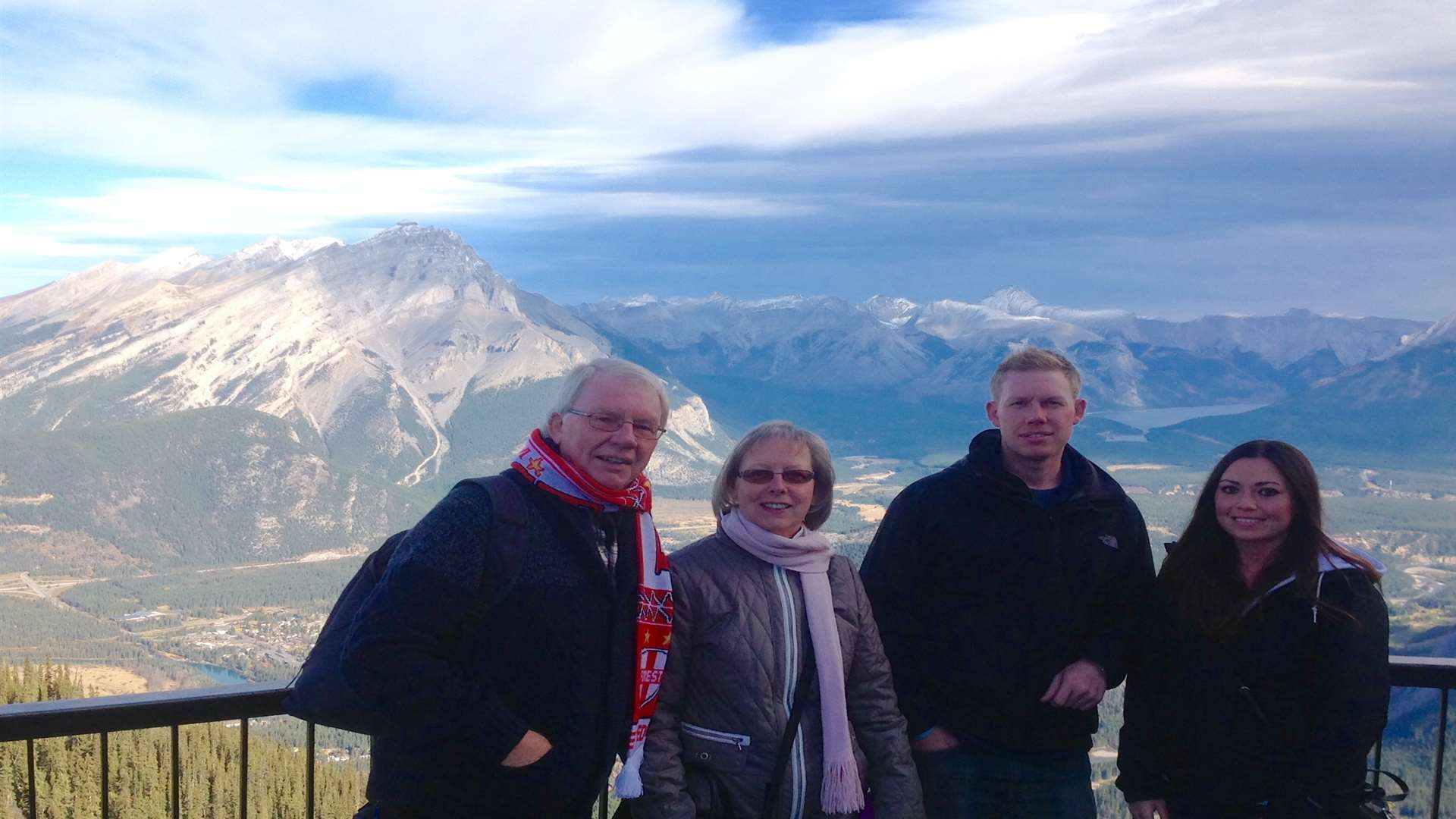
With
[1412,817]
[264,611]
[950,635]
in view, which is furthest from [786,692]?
[264,611]

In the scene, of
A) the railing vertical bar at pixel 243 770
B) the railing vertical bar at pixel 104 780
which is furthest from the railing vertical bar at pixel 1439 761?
the railing vertical bar at pixel 104 780

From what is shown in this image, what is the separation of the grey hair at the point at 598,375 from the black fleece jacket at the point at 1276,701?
80.6 inches

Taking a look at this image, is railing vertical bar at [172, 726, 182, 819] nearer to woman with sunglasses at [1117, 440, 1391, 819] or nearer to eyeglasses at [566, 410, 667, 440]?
eyeglasses at [566, 410, 667, 440]

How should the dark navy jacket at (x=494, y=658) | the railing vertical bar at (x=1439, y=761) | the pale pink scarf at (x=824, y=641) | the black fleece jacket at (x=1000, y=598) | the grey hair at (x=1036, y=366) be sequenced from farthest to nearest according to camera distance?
the railing vertical bar at (x=1439, y=761) → the grey hair at (x=1036, y=366) → the black fleece jacket at (x=1000, y=598) → the pale pink scarf at (x=824, y=641) → the dark navy jacket at (x=494, y=658)

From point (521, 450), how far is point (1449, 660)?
405 cm

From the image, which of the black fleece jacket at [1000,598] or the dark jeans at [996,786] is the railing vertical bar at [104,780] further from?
the dark jeans at [996,786]

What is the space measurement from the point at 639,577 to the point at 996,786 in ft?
5.46

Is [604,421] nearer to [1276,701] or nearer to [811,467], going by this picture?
[811,467]

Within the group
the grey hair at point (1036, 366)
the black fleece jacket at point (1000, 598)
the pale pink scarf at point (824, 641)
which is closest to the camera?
the pale pink scarf at point (824, 641)

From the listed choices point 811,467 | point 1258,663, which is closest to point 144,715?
point 811,467

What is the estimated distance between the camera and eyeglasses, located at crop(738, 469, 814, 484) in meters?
3.83

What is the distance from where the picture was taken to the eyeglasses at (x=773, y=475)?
12.6 ft

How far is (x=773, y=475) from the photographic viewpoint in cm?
383

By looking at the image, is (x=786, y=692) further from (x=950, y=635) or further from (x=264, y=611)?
(x=264, y=611)
